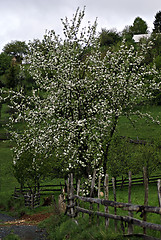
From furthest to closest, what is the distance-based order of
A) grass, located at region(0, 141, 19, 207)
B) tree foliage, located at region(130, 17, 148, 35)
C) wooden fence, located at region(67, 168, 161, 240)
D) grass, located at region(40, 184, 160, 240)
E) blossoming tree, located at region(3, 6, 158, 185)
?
tree foliage, located at region(130, 17, 148, 35) → grass, located at region(0, 141, 19, 207) → blossoming tree, located at region(3, 6, 158, 185) → grass, located at region(40, 184, 160, 240) → wooden fence, located at region(67, 168, 161, 240)

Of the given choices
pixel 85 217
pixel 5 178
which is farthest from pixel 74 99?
pixel 5 178

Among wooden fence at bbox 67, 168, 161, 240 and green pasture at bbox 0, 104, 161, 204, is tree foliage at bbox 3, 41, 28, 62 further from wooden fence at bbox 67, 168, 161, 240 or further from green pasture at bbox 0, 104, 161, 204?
wooden fence at bbox 67, 168, 161, 240

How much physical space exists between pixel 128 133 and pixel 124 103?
36973mm

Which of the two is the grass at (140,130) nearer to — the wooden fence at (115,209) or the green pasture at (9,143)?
the green pasture at (9,143)

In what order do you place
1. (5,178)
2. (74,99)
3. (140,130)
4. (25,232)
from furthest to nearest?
(140,130) < (5,178) < (74,99) < (25,232)

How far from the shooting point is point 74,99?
20.9 meters

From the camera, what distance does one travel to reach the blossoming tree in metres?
19.1

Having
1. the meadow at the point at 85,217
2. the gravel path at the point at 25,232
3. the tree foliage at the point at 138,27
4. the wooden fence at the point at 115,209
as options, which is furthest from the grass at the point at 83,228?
the tree foliage at the point at 138,27

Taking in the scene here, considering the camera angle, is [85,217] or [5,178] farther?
[5,178]

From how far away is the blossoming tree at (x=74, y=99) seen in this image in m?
19.1

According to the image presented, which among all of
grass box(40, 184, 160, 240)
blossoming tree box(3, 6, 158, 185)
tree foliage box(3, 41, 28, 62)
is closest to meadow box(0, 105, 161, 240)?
grass box(40, 184, 160, 240)

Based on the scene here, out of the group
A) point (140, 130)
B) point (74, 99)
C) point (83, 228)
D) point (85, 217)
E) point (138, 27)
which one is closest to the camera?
point (83, 228)

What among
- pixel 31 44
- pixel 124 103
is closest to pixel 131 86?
pixel 124 103

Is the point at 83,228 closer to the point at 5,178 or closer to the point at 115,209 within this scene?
the point at 115,209
